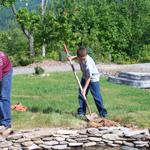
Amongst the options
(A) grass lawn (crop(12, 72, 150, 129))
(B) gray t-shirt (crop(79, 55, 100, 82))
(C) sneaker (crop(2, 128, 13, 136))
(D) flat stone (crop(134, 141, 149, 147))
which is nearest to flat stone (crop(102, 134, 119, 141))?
(D) flat stone (crop(134, 141, 149, 147))

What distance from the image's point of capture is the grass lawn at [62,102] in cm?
966

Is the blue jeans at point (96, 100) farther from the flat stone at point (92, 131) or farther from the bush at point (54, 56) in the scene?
the bush at point (54, 56)

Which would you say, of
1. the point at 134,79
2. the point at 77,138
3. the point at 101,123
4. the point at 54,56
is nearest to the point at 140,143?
the point at 101,123

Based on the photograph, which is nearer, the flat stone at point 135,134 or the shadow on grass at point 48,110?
the flat stone at point 135,134

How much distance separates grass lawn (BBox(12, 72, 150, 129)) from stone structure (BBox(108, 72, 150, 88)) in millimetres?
411

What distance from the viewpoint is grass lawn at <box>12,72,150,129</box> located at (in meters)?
9.66

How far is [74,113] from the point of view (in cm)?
1042

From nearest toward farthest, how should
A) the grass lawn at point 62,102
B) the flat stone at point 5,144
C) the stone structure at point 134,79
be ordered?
the flat stone at point 5,144, the grass lawn at point 62,102, the stone structure at point 134,79

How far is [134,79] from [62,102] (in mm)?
5136

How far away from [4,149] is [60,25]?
2196 centimetres

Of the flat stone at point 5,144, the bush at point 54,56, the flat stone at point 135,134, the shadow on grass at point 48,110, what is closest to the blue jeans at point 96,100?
the shadow on grass at point 48,110

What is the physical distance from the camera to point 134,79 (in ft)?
55.1

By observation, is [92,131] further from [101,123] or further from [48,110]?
[48,110]

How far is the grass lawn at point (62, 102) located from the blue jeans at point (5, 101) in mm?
422
